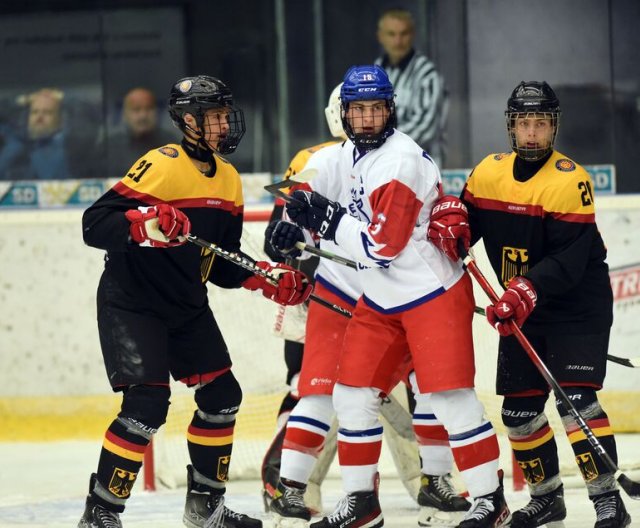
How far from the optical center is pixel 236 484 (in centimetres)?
543

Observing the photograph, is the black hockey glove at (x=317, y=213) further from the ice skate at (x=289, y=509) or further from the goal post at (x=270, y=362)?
the goal post at (x=270, y=362)

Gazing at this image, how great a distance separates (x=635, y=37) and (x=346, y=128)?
9.22 feet

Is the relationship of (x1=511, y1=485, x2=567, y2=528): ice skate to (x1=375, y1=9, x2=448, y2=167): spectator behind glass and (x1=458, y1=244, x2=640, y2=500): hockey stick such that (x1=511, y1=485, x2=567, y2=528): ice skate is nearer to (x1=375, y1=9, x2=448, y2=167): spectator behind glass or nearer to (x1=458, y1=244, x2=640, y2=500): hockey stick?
(x1=458, y1=244, x2=640, y2=500): hockey stick

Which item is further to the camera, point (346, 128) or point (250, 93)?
point (250, 93)

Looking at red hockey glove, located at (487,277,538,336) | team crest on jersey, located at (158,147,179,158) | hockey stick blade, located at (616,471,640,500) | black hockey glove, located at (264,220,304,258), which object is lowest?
hockey stick blade, located at (616,471,640,500)

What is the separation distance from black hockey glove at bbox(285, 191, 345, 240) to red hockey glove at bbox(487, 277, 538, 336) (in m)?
0.47

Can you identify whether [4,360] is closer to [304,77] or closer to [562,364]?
[304,77]

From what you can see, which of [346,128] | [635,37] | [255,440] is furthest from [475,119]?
[346,128]

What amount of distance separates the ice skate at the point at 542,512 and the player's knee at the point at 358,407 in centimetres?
52

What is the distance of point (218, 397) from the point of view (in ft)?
14.2

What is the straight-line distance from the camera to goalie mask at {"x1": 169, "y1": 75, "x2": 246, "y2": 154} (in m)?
4.20

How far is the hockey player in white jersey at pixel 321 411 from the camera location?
430 cm

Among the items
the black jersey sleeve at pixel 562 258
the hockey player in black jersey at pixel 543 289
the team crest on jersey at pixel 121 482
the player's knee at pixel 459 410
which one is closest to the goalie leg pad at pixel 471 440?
the player's knee at pixel 459 410

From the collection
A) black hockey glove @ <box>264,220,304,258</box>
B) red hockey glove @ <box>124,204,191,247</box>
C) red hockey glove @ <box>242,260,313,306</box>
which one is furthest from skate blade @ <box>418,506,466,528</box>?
red hockey glove @ <box>124,204,191,247</box>
